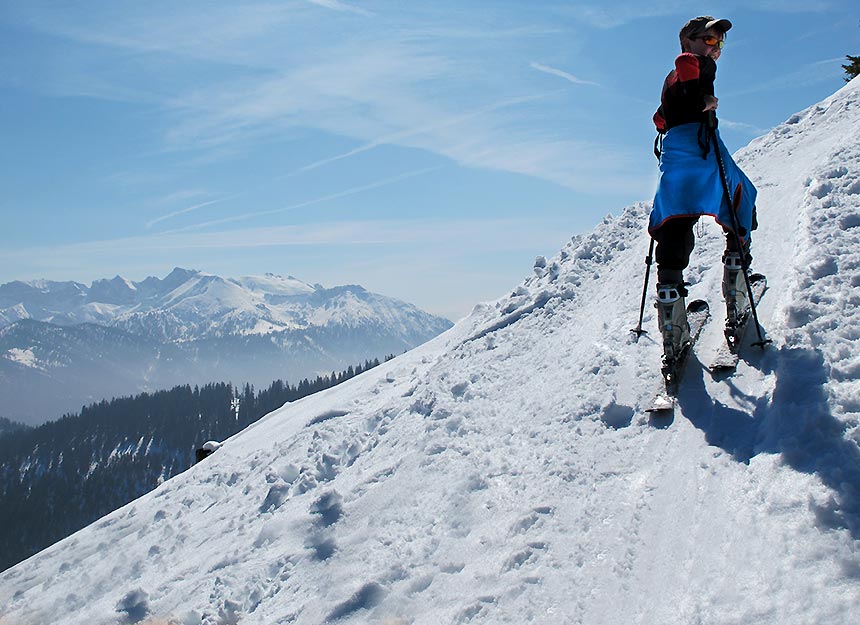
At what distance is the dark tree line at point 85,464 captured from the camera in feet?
475

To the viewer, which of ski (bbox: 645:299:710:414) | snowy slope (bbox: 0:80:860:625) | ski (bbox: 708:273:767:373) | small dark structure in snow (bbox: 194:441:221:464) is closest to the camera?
snowy slope (bbox: 0:80:860:625)

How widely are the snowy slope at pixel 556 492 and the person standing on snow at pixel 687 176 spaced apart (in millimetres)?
641

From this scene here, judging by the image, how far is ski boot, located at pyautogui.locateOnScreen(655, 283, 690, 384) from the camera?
22.4 feet

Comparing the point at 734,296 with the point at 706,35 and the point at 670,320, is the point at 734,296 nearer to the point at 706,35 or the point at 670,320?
the point at 670,320

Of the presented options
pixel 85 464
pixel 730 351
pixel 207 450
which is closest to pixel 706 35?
pixel 730 351

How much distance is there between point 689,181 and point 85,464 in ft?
682

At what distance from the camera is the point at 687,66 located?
21.4ft

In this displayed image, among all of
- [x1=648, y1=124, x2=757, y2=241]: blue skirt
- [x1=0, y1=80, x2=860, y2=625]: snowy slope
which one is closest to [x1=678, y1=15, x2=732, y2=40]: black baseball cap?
[x1=648, y1=124, x2=757, y2=241]: blue skirt

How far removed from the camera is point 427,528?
20.8 feet

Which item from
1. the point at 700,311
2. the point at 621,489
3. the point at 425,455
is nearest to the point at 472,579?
the point at 621,489

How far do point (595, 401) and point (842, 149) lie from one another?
20.2 feet

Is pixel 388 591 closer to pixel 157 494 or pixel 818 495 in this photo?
pixel 818 495

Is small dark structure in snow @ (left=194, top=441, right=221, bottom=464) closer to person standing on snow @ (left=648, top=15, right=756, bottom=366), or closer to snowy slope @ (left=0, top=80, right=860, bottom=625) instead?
snowy slope @ (left=0, top=80, right=860, bottom=625)

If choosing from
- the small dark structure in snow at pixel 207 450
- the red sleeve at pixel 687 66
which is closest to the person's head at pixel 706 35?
the red sleeve at pixel 687 66
